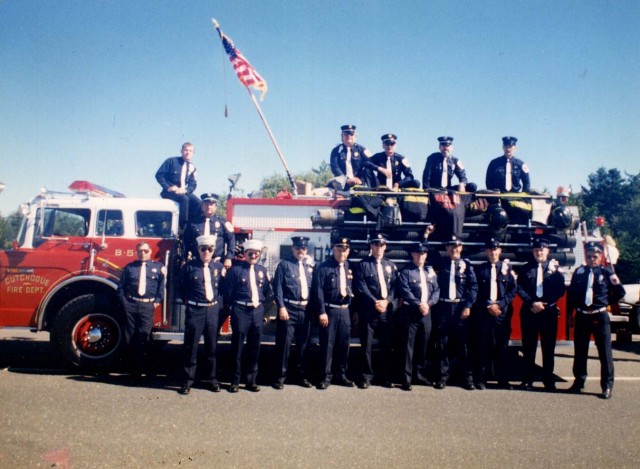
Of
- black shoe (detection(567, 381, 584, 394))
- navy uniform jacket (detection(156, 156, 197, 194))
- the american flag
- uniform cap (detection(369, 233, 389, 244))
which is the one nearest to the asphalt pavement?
black shoe (detection(567, 381, 584, 394))

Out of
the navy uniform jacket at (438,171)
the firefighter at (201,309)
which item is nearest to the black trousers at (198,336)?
the firefighter at (201,309)

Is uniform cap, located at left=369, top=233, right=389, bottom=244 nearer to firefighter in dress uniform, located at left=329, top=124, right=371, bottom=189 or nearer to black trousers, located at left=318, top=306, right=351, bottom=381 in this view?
black trousers, located at left=318, top=306, right=351, bottom=381

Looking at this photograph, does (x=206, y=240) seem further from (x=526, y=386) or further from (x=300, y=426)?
(x=526, y=386)

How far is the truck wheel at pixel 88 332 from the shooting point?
6.62m

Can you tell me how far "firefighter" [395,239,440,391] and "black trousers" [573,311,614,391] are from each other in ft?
6.30

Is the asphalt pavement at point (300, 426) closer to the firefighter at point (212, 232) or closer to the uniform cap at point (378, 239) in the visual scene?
the firefighter at point (212, 232)

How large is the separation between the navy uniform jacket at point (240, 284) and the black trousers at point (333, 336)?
3.11ft

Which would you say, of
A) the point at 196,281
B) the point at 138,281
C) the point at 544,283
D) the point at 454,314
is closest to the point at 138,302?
the point at 138,281

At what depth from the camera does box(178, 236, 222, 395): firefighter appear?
5.97 metres

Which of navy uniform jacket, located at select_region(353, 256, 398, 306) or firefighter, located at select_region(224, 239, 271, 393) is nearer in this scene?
firefighter, located at select_region(224, 239, 271, 393)

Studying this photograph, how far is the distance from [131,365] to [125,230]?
1.98m

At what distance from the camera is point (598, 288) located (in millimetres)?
6199

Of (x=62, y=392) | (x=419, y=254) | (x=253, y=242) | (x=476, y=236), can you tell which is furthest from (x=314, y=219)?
(x=62, y=392)

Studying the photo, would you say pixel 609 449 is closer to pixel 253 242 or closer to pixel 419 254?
pixel 419 254
